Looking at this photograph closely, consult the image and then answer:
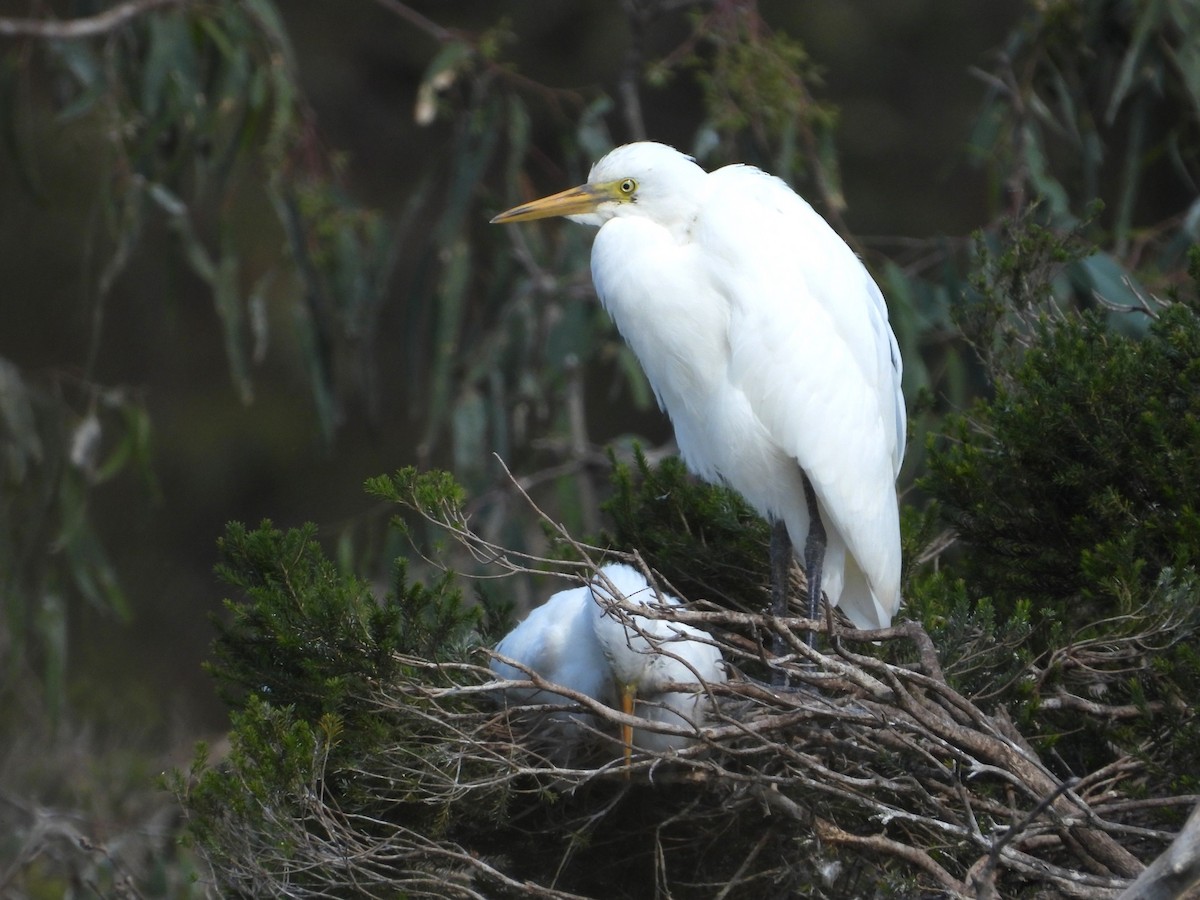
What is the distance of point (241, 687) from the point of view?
2.51 meters

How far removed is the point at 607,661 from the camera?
2561 millimetres

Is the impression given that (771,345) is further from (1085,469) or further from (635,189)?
(1085,469)

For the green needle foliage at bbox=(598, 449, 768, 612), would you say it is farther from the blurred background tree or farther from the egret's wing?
the blurred background tree

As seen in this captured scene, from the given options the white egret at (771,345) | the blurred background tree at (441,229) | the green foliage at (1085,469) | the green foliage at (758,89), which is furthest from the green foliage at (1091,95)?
the green foliage at (1085,469)

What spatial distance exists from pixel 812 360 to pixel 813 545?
323mm

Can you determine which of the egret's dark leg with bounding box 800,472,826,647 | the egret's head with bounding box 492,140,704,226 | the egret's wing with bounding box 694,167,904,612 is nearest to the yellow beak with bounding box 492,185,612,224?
the egret's head with bounding box 492,140,704,226

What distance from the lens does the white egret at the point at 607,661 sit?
2514 mm

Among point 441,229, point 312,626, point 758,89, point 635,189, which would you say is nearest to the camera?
point 312,626

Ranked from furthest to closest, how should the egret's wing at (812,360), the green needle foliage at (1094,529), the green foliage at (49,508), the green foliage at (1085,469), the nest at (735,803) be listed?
the green foliage at (49,508) < the egret's wing at (812,360) < the green foliage at (1085,469) < the green needle foliage at (1094,529) < the nest at (735,803)

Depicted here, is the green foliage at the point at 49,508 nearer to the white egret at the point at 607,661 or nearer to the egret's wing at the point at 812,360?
the white egret at the point at 607,661

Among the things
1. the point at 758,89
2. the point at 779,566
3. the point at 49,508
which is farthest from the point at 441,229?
the point at 779,566

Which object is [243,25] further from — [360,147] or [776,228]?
[360,147]

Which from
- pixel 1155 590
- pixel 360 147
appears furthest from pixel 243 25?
pixel 360 147

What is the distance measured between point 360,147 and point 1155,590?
7.57 m
